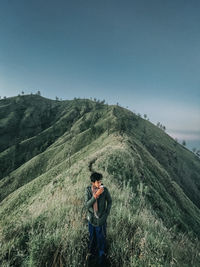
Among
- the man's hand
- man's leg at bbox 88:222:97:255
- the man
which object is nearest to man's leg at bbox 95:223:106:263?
the man

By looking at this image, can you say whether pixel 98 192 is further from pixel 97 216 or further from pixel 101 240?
pixel 101 240

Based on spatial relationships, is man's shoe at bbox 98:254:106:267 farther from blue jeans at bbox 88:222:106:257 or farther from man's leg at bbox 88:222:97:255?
man's leg at bbox 88:222:97:255

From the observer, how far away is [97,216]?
426 cm

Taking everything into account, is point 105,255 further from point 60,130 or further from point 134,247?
point 60,130

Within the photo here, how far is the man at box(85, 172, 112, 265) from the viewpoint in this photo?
13.2ft

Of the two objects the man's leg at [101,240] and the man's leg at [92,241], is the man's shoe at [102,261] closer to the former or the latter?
the man's leg at [101,240]

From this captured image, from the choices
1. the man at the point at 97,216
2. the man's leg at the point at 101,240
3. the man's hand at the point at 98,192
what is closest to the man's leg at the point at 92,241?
the man at the point at 97,216

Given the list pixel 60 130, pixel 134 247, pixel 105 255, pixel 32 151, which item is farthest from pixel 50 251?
pixel 60 130

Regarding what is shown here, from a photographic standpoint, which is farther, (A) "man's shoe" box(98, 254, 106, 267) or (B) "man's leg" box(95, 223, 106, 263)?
(B) "man's leg" box(95, 223, 106, 263)

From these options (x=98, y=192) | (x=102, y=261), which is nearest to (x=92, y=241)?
(x=102, y=261)

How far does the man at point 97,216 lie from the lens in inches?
159

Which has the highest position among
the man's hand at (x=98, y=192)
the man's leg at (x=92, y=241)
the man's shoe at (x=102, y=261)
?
the man's hand at (x=98, y=192)

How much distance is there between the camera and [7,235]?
432cm

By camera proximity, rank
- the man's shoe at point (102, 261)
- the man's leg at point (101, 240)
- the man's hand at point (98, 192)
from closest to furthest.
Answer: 1. the man's shoe at point (102, 261)
2. the man's leg at point (101, 240)
3. the man's hand at point (98, 192)
